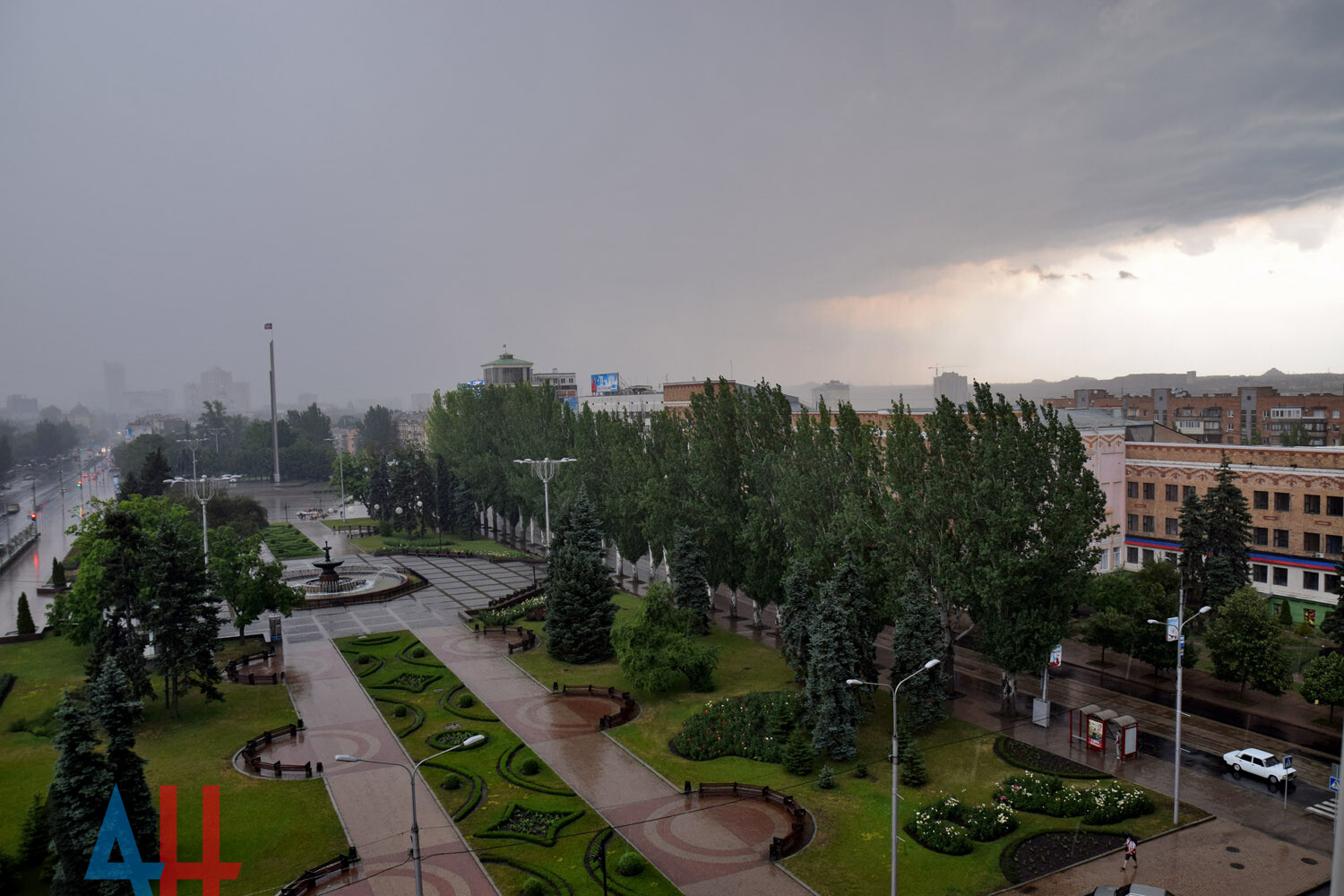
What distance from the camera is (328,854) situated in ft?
80.8

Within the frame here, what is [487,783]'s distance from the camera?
2916 centimetres

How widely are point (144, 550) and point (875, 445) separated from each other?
33.8 m

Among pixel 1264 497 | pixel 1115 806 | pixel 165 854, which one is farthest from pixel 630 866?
pixel 1264 497

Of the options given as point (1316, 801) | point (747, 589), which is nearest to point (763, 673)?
point (747, 589)

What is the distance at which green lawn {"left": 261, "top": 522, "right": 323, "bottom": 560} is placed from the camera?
256ft

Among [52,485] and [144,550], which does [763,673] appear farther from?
[52,485]

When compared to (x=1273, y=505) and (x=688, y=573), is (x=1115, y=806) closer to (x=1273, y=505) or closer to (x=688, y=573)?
(x=688, y=573)

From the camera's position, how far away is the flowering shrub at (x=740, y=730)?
31500 millimetres

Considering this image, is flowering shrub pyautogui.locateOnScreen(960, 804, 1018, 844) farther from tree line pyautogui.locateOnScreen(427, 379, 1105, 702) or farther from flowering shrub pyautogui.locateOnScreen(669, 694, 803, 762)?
flowering shrub pyautogui.locateOnScreen(669, 694, 803, 762)

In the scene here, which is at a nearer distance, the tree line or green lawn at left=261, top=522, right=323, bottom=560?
the tree line

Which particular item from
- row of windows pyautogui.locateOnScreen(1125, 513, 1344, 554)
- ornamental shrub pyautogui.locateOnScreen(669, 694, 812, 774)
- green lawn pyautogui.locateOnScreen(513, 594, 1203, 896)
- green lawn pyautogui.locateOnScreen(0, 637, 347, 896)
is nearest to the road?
green lawn pyautogui.locateOnScreen(0, 637, 347, 896)

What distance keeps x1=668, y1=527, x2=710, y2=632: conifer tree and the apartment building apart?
2874 cm

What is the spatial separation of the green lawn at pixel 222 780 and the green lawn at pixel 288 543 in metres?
34.8

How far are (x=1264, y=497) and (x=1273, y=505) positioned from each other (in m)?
0.69
